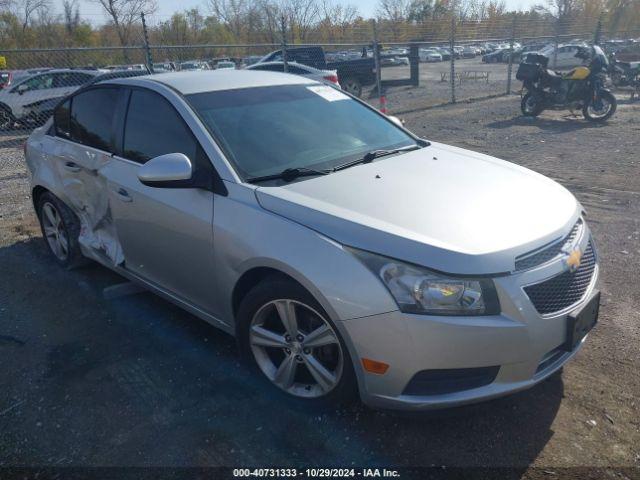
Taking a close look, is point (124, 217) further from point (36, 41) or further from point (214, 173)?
point (36, 41)

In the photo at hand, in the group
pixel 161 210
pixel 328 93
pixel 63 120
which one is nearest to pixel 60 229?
pixel 63 120

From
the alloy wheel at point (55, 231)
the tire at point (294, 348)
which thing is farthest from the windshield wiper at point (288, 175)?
the alloy wheel at point (55, 231)

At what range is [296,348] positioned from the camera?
2.76 meters

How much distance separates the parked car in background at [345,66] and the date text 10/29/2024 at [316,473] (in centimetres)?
1814

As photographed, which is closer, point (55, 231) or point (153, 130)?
point (153, 130)

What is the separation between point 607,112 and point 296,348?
1156cm

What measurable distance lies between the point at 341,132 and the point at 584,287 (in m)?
1.79

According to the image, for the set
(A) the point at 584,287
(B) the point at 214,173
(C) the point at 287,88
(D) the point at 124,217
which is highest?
(C) the point at 287,88

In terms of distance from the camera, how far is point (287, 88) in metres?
3.80

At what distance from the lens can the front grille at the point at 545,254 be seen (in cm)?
236

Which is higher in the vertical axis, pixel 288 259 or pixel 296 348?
pixel 288 259

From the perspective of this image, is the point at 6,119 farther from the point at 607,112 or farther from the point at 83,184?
the point at 607,112

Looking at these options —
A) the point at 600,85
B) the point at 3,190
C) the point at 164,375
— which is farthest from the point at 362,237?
the point at 600,85

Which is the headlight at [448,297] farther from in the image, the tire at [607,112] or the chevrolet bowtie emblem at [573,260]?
the tire at [607,112]
